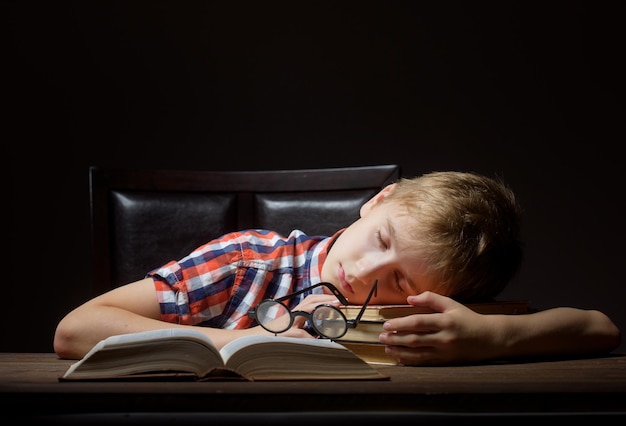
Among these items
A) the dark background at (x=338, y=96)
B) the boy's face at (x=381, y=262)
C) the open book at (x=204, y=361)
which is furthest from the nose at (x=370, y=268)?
the dark background at (x=338, y=96)

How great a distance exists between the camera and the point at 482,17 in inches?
117

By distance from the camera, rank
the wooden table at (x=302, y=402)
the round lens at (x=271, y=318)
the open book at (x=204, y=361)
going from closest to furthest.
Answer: the wooden table at (x=302, y=402), the open book at (x=204, y=361), the round lens at (x=271, y=318)

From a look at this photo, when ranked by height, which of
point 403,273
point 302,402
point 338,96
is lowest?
point 302,402

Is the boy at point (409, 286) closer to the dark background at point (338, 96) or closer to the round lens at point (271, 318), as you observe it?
the round lens at point (271, 318)

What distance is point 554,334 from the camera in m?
1.17

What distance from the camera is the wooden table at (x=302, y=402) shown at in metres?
0.76

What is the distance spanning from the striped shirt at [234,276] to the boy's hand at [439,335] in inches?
20.4

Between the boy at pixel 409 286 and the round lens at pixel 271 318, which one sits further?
the round lens at pixel 271 318

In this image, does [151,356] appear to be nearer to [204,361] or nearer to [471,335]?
[204,361]

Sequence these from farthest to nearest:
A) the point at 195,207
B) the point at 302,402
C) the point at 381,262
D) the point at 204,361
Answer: the point at 195,207, the point at 381,262, the point at 204,361, the point at 302,402

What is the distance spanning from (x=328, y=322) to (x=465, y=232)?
0.32 metres

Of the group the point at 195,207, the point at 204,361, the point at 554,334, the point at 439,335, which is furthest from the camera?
the point at 195,207

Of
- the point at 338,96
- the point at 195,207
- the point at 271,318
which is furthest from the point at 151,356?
the point at 338,96

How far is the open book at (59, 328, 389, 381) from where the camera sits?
34.6 inches
